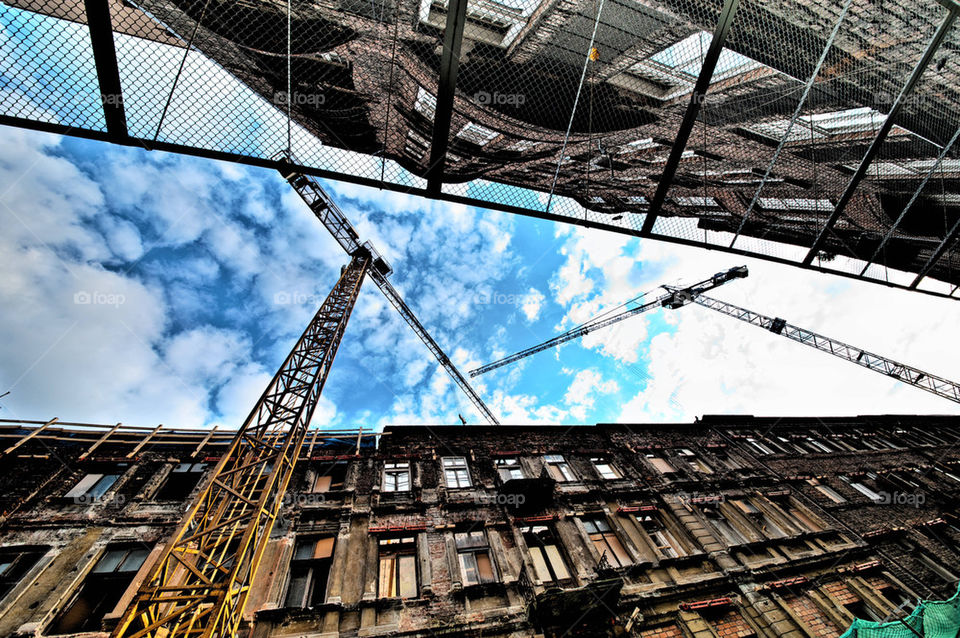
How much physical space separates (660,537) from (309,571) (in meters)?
10.2

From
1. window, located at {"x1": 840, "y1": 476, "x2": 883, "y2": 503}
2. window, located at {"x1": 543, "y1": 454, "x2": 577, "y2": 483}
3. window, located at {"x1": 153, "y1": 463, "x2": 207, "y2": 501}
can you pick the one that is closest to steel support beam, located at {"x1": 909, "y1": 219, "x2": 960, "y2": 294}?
window, located at {"x1": 543, "y1": 454, "x2": 577, "y2": 483}

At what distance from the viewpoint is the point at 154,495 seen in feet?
34.4

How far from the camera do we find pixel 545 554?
11.1 m

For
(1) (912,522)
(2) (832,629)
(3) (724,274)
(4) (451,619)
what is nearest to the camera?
(4) (451,619)

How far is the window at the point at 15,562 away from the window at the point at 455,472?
969 cm

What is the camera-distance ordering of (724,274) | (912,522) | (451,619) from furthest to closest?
(724,274) → (912,522) → (451,619)

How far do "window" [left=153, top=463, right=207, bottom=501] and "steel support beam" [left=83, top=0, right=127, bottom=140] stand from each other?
35.5ft

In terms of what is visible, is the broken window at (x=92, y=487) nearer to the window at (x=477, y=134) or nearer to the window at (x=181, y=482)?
the window at (x=181, y=482)

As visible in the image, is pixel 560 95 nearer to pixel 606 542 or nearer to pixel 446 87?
pixel 446 87

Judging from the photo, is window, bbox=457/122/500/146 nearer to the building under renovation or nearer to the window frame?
the building under renovation

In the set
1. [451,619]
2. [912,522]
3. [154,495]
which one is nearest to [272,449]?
[154,495]

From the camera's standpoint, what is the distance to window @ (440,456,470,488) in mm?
12531

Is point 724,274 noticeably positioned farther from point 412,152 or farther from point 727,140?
point 412,152

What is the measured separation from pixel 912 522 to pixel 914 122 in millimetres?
15600
